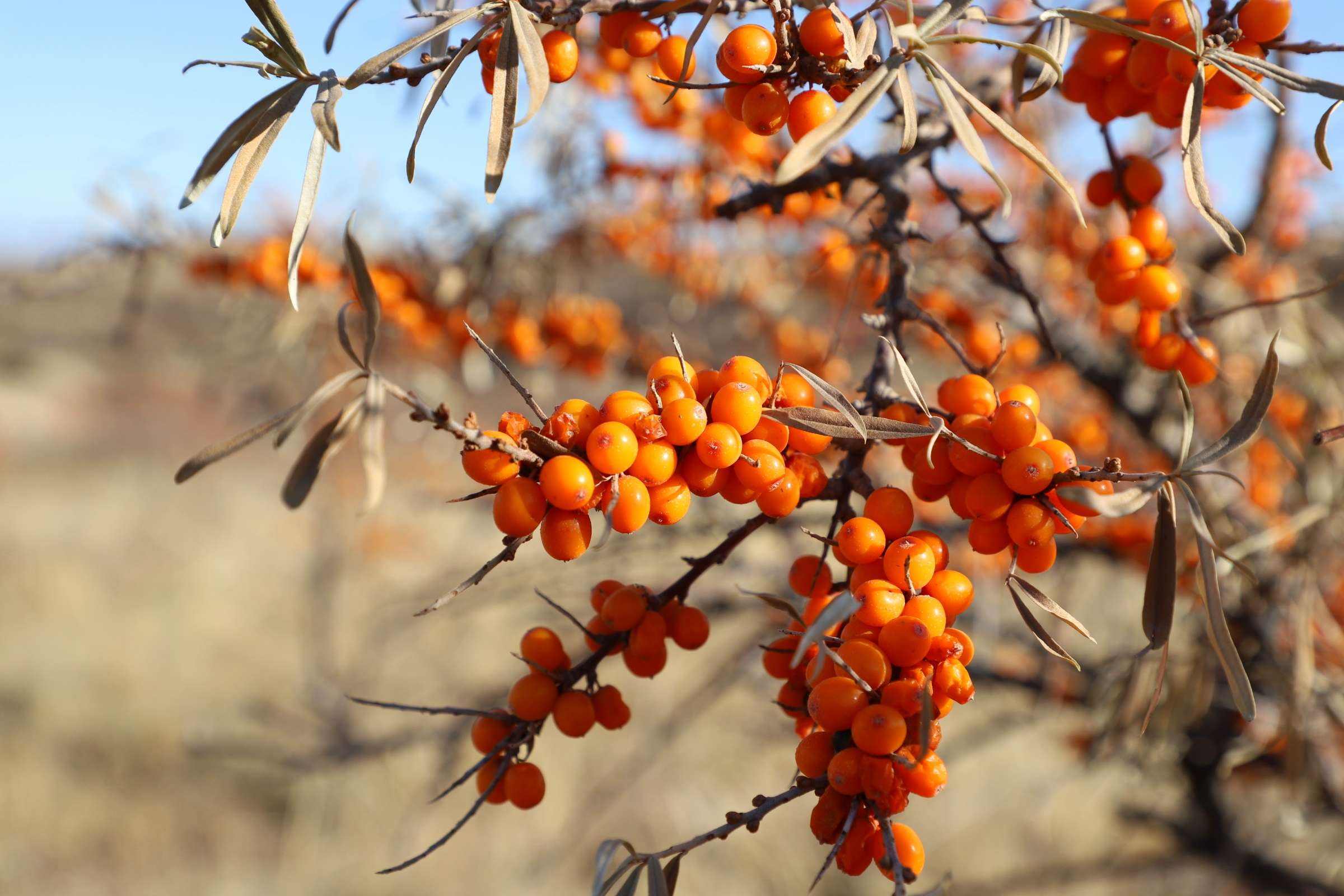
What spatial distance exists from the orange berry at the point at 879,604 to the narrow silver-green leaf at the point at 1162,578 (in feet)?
0.50

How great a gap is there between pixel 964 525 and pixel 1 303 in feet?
7.93

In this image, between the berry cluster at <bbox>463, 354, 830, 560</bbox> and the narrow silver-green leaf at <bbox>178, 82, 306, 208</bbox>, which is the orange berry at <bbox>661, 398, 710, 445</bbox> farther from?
the narrow silver-green leaf at <bbox>178, 82, 306, 208</bbox>

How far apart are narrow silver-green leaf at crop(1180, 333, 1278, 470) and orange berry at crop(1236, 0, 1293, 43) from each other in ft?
0.89

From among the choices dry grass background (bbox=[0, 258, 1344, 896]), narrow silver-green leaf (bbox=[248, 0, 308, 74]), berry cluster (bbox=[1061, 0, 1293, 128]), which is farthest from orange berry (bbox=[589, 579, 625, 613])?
dry grass background (bbox=[0, 258, 1344, 896])

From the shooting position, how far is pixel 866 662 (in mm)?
492

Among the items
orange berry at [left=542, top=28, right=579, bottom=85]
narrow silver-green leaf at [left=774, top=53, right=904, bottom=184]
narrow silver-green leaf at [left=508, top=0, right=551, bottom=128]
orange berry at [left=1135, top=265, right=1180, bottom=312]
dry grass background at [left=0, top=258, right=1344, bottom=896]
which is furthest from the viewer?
dry grass background at [left=0, top=258, right=1344, bottom=896]

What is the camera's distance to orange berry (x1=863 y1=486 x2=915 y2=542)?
558 mm

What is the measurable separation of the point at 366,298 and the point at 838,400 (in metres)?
0.30

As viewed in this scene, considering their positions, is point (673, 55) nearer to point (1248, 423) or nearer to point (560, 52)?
point (560, 52)

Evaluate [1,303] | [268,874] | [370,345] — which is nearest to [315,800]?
[268,874]

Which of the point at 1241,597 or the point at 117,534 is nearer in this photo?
the point at 1241,597

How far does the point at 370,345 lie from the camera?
48cm

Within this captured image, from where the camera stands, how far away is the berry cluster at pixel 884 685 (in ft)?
1.60

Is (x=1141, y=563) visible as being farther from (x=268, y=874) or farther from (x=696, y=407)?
(x=268, y=874)
